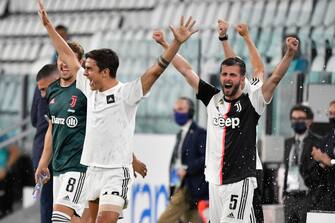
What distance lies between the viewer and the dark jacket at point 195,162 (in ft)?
42.5

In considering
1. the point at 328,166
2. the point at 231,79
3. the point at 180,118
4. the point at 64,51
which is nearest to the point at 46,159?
the point at 64,51

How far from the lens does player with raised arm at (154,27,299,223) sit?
9.47 metres

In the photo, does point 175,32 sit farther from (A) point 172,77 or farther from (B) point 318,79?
(A) point 172,77

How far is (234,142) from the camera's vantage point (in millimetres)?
9516

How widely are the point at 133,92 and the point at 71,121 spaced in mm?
876

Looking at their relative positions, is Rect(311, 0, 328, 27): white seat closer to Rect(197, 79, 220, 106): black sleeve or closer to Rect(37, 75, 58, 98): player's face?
Rect(37, 75, 58, 98): player's face

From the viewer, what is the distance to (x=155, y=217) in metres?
14.3

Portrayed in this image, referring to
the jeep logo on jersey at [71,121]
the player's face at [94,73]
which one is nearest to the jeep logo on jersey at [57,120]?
the jeep logo on jersey at [71,121]

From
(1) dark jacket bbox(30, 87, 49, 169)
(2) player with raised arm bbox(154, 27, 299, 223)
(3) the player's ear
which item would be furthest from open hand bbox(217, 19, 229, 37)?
(1) dark jacket bbox(30, 87, 49, 169)

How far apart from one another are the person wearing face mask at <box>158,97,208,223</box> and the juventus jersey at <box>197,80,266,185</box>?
10.8 feet

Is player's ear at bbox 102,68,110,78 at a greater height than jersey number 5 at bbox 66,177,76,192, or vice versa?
player's ear at bbox 102,68,110,78

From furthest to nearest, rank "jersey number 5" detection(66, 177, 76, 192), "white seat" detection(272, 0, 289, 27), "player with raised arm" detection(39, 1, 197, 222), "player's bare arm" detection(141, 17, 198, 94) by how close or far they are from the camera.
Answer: "white seat" detection(272, 0, 289, 27) < "jersey number 5" detection(66, 177, 76, 192) < "player with raised arm" detection(39, 1, 197, 222) < "player's bare arm" detection(141, 17, 198, 94)

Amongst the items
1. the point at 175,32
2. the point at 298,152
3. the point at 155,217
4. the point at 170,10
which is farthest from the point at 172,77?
the point at 170,10

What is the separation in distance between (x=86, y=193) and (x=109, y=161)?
563 mm
